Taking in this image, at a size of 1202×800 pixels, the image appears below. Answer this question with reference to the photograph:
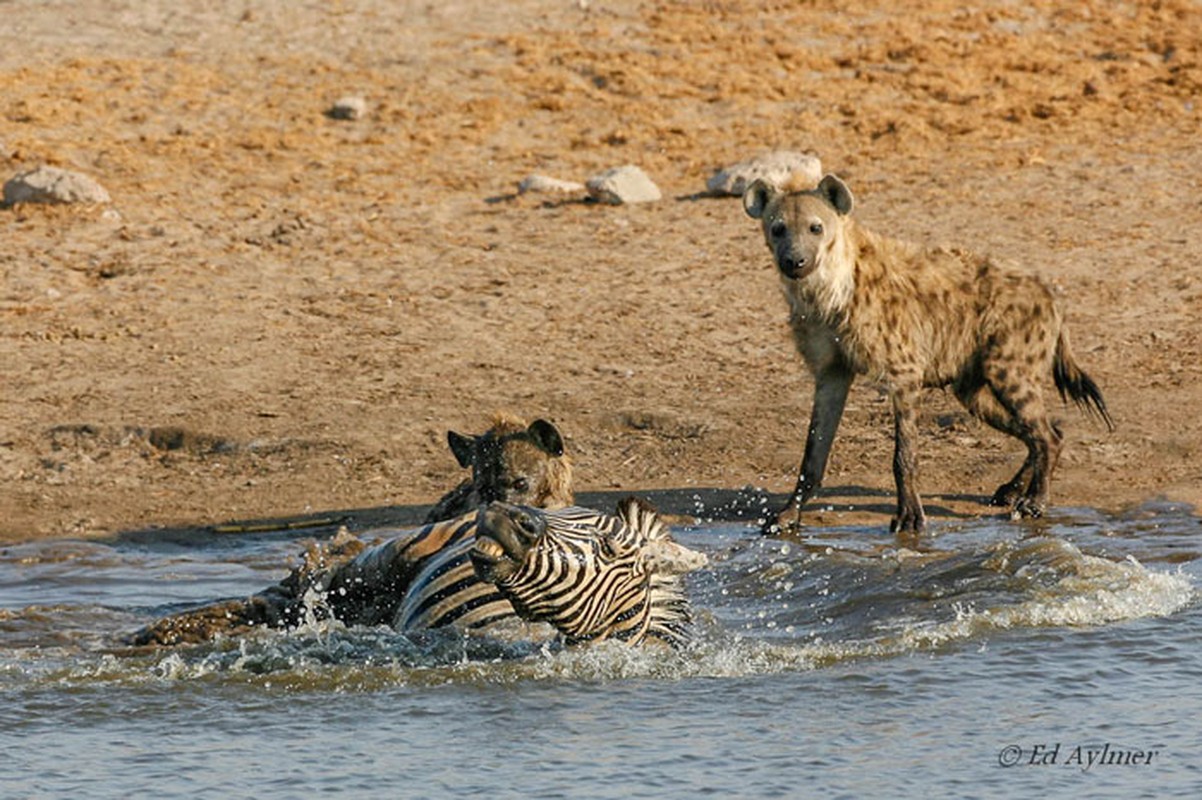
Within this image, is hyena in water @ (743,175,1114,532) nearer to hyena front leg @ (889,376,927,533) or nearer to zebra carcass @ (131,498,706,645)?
hyena front leg @ (889,376,927,533)

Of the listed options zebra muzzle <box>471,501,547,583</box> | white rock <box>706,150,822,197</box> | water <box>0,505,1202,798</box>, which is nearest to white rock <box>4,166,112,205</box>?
white rock <box>706,150,822,197</box>

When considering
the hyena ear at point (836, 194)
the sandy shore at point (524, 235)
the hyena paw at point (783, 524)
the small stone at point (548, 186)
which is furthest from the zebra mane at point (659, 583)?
the small stone at point (548, 186)

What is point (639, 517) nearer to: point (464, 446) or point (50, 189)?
point (464, 446)

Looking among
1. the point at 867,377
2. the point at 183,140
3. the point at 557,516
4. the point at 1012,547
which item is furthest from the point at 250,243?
the point at 557,516

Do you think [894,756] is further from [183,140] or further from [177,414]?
[183,140]

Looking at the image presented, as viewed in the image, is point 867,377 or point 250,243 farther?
point 250,243

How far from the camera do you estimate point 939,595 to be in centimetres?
768

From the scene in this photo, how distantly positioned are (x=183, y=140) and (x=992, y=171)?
4.60 meters

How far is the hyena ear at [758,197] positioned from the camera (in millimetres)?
9109

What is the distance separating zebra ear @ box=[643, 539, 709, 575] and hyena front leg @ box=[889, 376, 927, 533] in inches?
36.2

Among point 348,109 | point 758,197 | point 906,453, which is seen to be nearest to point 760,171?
point 348,109

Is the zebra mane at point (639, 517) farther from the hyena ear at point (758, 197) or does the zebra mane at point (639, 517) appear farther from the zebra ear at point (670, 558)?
the hyena ear at point (758, 197)

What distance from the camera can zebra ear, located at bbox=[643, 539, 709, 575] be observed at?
6430mm

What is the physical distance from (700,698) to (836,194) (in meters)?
3.12
